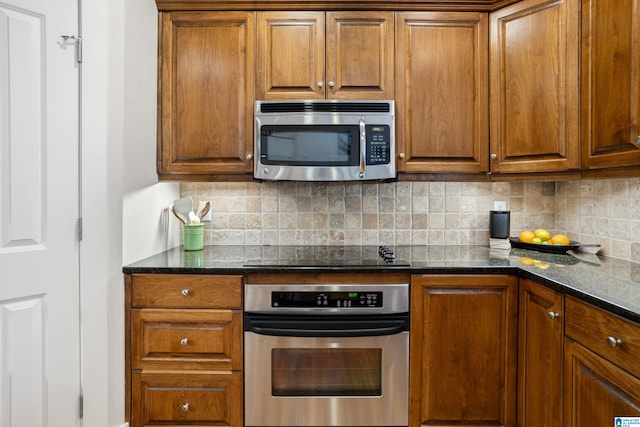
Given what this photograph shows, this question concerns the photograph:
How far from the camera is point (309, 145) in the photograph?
192cm

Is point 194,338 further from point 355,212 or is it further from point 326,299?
point 355,212

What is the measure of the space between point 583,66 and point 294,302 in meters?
1.69

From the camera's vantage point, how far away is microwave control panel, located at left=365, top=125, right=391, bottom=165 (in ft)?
6.26

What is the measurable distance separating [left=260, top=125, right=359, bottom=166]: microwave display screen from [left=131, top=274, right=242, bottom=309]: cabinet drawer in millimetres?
→ 663

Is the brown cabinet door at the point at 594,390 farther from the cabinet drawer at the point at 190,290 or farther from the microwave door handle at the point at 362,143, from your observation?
the cabinet drawer at the point at 190,290

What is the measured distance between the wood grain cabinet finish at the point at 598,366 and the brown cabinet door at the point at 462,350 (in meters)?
0.34

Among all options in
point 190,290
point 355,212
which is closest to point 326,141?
point 355,212

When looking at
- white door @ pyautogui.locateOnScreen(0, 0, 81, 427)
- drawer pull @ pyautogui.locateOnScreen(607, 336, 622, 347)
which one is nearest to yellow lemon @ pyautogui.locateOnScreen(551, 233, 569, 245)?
drawer pull @ pyautogui.locateOnScreen(607, 336, 622, 347)

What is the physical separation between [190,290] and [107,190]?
1.88 ft

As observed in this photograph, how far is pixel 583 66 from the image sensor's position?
5.49ft

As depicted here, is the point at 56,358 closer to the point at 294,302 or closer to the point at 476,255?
the point at 294,302

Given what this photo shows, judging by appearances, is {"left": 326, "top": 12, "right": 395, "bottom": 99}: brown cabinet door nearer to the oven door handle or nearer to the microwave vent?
the microwave vent

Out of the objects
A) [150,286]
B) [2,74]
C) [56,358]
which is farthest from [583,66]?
[56,358]

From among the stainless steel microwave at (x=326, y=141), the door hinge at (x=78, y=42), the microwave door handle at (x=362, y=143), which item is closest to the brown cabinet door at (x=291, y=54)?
the stainless steel microwave at (x=326, y=141)
